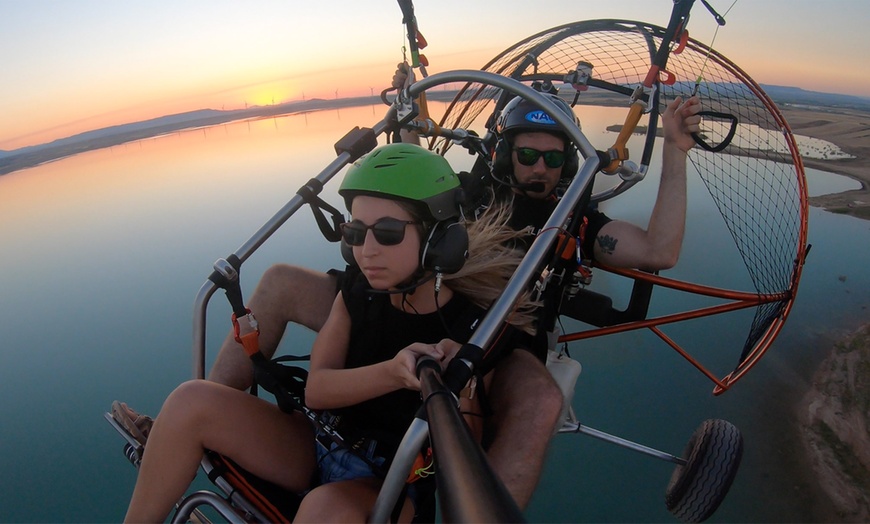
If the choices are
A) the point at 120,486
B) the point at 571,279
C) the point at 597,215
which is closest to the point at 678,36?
the point at 597,215

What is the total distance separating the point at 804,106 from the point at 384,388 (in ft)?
53.1

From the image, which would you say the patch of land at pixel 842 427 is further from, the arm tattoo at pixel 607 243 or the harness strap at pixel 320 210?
the harness strap at pixel 320 210

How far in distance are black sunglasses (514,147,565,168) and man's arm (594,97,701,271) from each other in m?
0.38

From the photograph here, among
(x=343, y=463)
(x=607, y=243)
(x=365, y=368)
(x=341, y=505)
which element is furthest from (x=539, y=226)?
(x=341, y=505)

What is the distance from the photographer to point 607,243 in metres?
2.01

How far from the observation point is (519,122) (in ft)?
6.77

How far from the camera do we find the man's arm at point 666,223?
160 centimetres

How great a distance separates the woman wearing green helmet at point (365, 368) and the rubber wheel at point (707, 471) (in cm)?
177

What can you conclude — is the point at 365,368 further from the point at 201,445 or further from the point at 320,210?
the point at 320,210

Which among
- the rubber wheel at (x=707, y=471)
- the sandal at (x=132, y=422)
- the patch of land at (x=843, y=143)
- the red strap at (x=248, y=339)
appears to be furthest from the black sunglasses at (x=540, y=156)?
the patch of land at (x=843, y=143)

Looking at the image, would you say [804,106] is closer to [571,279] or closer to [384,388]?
[571,279]

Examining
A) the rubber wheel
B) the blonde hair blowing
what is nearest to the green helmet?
the blonde hair blowing

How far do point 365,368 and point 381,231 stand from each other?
403mm

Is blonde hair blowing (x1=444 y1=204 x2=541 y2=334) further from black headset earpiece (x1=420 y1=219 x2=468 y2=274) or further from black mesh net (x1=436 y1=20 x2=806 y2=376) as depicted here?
black mesh net (x1=436 y1=20 x2=806 y2=376)
